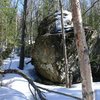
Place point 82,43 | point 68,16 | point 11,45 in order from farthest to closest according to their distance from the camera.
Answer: point 68,16 → point 11,45 → point 82,43

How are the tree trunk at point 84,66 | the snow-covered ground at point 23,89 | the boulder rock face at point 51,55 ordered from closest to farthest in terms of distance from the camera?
the tree trunk at point 84,66 → the snow-covered ground at point 23,89 → the boulder rock face at point 51,55

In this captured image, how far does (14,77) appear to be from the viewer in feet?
46.1

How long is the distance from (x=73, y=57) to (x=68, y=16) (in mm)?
2707

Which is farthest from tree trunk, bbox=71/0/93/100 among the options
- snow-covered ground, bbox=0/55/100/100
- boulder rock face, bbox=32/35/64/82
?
boulder rock face, bbox=32/35/64/82

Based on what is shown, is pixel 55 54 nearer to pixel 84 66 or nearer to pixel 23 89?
pixel 23 89

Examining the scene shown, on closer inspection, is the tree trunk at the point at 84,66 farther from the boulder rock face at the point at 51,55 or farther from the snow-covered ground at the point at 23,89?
the boulder rock face at the point at 51,55

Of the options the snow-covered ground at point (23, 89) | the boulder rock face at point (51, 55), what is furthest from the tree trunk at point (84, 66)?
the boulder rock face at point (51, 55)

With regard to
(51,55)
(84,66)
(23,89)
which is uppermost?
(51,55)

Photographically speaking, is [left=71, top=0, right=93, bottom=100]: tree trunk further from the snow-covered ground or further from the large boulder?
the large boulder

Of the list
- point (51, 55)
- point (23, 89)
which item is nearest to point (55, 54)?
point (51, 55)

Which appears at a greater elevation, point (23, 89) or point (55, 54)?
point (55, 54)

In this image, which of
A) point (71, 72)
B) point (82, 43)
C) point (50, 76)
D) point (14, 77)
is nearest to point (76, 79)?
point (71, 72)

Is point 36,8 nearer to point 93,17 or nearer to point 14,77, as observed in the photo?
point 93,17

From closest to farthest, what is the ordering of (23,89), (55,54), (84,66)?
1. (84,66)
2. (23,89)
3. (55,54)
